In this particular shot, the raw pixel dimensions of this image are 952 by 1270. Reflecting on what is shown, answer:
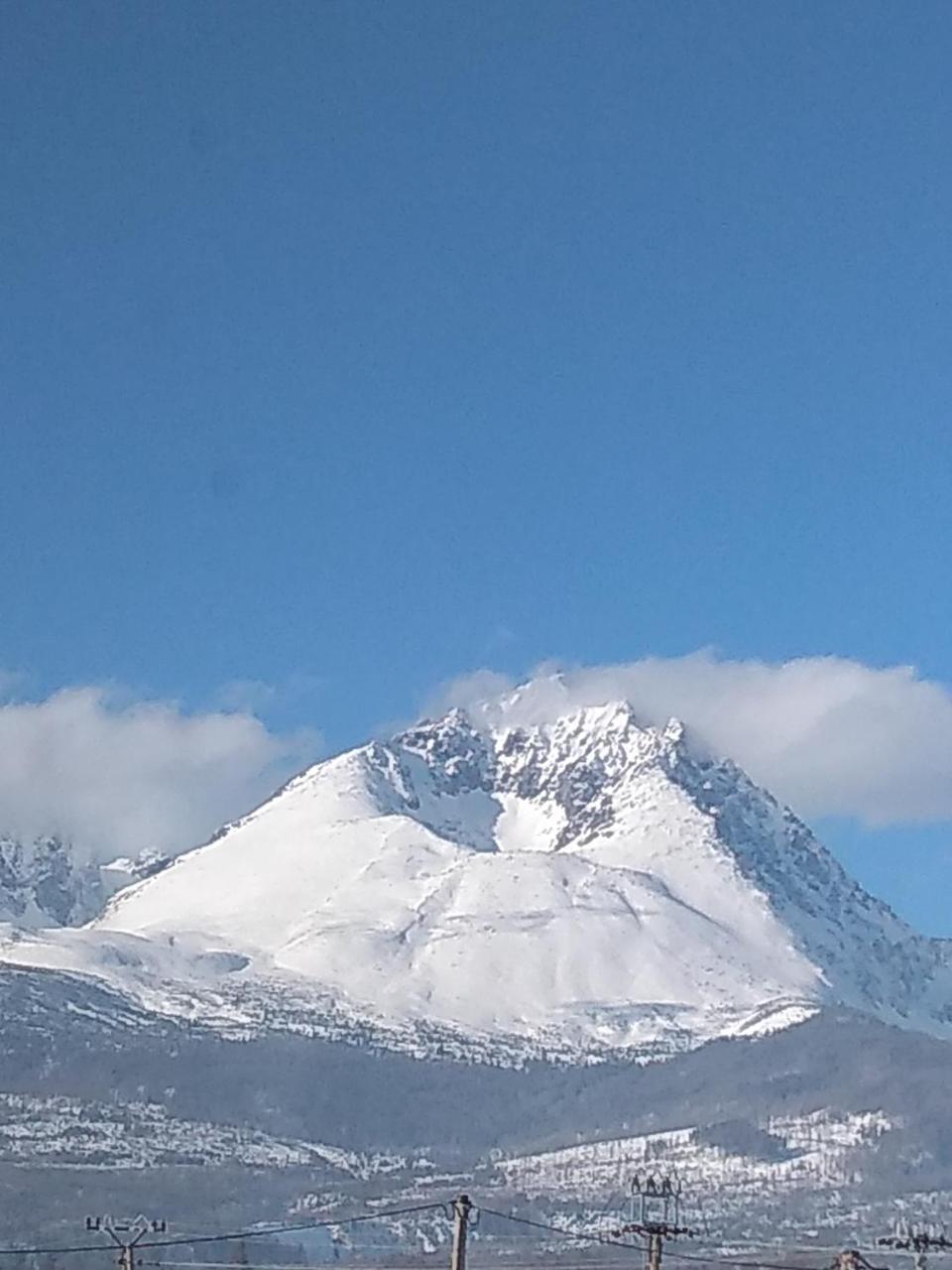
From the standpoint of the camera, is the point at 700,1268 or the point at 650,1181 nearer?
the point at 650,1181

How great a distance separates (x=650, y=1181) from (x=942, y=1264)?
125906 mm

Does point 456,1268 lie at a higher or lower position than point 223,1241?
lower

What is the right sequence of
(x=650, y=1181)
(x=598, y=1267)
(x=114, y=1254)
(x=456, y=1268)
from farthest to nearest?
1. (x=598, y=1267)
2. (x=114, y=1254)
3. (x=650, y=1181)
4. (x=456, y=1268)

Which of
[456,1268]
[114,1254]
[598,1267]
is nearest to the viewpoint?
[456,1268]

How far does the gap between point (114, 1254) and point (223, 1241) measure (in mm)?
20497

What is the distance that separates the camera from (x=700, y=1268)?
18700 cm

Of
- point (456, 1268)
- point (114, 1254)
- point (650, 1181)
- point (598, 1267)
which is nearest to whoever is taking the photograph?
point (456, 1268)

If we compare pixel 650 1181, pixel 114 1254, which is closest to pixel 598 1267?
pixel 114 1254

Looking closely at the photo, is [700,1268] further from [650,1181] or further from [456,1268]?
[456,1268]

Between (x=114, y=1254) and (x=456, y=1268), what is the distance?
11340 centimetres

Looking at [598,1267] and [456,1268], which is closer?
[456,1268]

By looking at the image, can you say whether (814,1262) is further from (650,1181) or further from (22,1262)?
(650,1181)

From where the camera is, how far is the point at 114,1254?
16825 cm

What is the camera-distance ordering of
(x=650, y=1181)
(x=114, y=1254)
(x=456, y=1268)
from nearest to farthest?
(x=456, y=1268), (x=650, y=1181), (x=114, y=1254)
